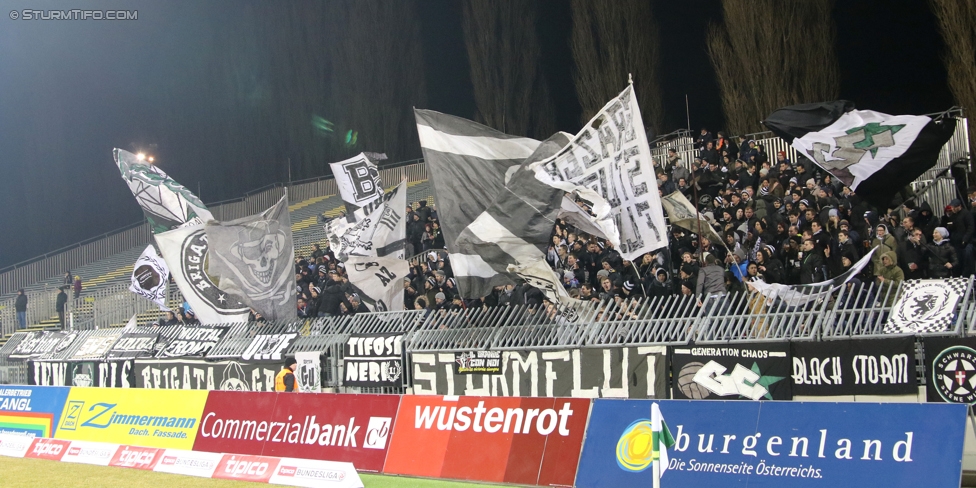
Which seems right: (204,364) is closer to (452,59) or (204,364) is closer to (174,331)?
(174,331)

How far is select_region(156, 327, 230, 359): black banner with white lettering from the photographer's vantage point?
20.4 meters

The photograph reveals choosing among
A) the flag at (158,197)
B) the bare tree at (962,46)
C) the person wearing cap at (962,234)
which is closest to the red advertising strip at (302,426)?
the person wearing cap at (962,234)

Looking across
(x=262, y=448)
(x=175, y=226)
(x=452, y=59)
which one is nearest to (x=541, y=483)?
(x=262, y=448)

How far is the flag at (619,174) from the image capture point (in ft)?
42.7

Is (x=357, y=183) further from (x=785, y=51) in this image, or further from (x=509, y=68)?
(x=509, y=68)

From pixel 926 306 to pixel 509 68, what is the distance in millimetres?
26930

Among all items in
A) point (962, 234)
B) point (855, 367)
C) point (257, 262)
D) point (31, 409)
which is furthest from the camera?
point (257, 262)

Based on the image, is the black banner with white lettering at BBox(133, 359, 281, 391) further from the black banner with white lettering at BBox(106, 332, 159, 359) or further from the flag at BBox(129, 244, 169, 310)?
the flag at BBox(129, 244, 169, 310)

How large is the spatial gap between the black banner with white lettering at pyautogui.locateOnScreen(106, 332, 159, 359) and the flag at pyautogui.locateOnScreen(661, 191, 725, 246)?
12557mm

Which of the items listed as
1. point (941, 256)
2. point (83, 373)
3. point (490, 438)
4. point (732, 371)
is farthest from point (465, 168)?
point (83, 373)

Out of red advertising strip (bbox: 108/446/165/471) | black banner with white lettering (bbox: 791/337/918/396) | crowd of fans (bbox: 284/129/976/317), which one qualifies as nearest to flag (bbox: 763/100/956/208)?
crowd of fans (bbox: 284/129/976/317)

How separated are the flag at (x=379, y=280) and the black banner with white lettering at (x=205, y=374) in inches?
90.1

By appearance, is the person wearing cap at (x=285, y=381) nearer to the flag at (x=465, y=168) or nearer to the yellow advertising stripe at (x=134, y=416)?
the yellow advertising stripe at (x=134, y=416)

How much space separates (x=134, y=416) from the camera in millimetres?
15633
